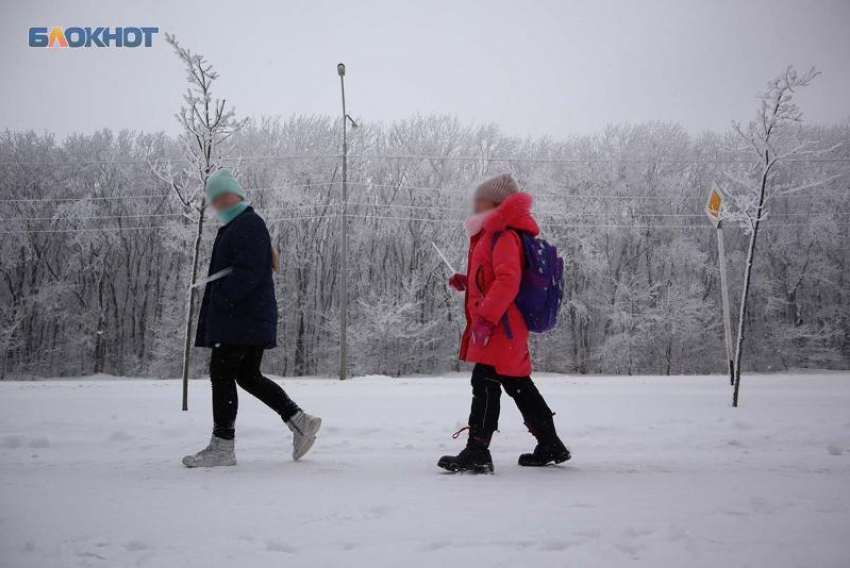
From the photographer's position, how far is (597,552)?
6.11ft

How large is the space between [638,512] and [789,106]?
21.6 ft

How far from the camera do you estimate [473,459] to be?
3094 millimetres

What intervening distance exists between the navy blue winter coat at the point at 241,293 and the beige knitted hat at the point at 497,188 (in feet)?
4.93

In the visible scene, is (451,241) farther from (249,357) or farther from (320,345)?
(249,357)

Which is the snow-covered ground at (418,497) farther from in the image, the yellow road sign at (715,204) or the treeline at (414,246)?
the treeline at (414,246)

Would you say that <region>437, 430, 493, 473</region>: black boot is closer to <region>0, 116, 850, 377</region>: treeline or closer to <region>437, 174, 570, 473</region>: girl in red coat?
<region>437, 174, 570, 473</region>: girl in red coat

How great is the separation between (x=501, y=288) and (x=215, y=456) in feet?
6.83

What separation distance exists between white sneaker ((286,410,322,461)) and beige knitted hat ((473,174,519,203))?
1.85 metres

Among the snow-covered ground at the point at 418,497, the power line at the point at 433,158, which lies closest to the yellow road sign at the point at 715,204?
the snow-covered ground at the point at 418,497

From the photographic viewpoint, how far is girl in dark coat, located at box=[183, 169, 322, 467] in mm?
3375

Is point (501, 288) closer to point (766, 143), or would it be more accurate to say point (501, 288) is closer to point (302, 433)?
point (302, 433)

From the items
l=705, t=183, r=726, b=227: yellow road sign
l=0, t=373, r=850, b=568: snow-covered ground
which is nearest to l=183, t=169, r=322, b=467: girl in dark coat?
l=0, t=373, r=850, b=568: snow-covered ground

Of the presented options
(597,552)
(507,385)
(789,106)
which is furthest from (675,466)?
(789,106)

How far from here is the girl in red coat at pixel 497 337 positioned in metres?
3.11
